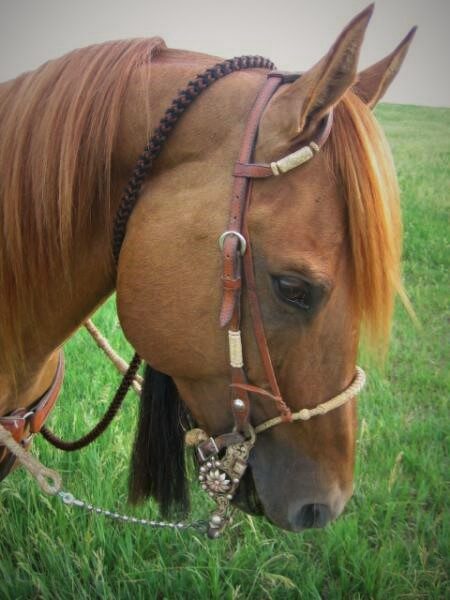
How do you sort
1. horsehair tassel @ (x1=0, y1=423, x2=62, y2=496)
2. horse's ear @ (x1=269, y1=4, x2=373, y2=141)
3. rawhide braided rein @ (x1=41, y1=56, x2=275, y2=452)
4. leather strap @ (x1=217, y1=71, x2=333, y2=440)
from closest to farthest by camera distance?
horse's ear @ (x1=269, y1=4, x2=373, y2=141) < leather strap @ (x1=217, y1=71, x2=333, y2=440) < rawhide braided rein @ (x1=41, y1=56, x2=275, y2=452) < horsehair tassel @ (x1=0, y1=423, x2=62, y2=496)

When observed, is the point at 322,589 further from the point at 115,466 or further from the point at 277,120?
the point at 277,120

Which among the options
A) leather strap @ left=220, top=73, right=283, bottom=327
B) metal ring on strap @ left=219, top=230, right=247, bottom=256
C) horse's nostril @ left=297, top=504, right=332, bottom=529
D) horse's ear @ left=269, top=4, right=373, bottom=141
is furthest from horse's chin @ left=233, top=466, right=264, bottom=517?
horse's ear @ left=269, top=4, right=373, bottom=141

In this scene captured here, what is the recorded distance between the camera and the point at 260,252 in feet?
3.88

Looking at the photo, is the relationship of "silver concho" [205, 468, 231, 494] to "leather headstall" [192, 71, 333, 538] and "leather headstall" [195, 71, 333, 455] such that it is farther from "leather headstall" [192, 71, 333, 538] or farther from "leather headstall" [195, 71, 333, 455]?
"leather headstall" [195, 71, 333, 455]

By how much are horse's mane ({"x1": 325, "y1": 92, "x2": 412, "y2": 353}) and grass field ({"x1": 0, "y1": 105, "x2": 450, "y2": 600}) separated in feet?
4.12

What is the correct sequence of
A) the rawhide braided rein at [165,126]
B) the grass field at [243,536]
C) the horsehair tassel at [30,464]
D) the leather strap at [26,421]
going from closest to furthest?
the rawhide braided rein at [165,126] → the horsehair tassel at [30,464] → the leather strap at [26,421] → the grass field at [243,536]

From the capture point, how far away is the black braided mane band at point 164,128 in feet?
4.15

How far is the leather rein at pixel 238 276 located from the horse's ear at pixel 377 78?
0.80 ft

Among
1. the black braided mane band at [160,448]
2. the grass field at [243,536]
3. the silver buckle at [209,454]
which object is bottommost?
the grass field at [243,536]

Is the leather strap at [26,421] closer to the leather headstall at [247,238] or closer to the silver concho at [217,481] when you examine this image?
the silver concho at [217,481]

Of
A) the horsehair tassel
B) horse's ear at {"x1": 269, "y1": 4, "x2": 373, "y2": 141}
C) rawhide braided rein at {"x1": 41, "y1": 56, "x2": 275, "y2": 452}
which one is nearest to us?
horse's ear at {"x1": 269, "y1": 4, "x2": 373, "y2": 141}

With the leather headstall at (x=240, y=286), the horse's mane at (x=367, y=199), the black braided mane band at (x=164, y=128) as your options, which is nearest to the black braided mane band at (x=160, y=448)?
the leather headstall at (x=240, y=286)

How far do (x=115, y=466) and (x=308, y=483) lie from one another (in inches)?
63.2

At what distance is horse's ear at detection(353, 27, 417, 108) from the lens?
51.5 inches
